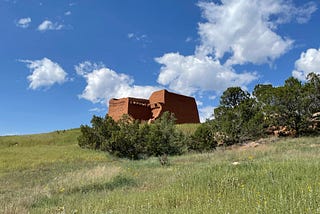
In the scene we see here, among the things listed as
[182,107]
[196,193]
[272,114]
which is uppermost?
[182,107]

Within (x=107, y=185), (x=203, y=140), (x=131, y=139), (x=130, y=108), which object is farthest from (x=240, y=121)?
(x=130, y=108)

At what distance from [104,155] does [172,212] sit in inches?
678

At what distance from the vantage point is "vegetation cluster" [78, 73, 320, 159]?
23.8 metres

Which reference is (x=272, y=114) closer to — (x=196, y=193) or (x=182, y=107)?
(x=196, y=193)

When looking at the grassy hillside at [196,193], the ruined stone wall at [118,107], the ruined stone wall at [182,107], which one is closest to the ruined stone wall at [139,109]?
the ruined stone wall at [118,107]

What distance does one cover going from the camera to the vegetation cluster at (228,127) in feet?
78.1

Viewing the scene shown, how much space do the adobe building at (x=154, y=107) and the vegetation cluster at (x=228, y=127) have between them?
2059cm

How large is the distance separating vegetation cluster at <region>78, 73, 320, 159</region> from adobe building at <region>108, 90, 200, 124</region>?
2059 centimetres

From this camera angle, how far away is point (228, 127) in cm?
2517

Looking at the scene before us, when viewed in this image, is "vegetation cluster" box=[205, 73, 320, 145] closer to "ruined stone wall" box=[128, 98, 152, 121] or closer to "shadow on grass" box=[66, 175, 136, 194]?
"shadow on grass" box=[66, 175, 136, 194]

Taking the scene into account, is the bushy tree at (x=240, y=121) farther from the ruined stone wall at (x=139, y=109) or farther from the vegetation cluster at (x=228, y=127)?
the ruined stone wall at (x=139, y=109)

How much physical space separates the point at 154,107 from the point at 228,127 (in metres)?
24.6

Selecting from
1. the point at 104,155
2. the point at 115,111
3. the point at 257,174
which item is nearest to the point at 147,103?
the point at 115,111

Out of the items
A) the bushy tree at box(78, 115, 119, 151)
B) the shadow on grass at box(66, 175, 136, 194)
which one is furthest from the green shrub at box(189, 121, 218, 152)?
the shadow on grass at box(66, 175, 136, 194)
